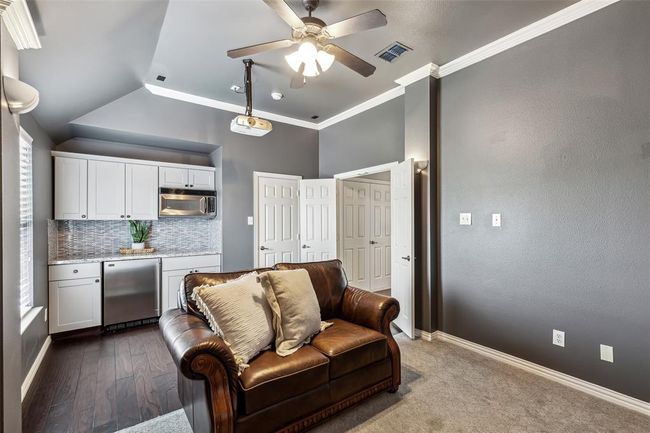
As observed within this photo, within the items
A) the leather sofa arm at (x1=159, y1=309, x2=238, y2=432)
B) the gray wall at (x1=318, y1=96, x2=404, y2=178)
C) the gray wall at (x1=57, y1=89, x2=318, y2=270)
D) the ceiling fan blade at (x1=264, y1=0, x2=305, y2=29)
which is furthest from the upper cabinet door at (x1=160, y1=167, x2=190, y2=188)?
the leather sofa arm at (x1=159, y1=309, x2=238, y2=432)

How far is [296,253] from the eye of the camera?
490 centimetres

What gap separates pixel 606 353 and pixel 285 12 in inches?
129

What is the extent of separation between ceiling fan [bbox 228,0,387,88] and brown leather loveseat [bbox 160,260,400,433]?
161cm

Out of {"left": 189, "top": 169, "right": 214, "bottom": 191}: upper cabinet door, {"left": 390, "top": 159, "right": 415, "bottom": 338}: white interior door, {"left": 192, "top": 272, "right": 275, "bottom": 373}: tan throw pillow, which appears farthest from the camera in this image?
{"left": 189, "top": 169, "right": 214, "bottom": 191}: upper cabinet door

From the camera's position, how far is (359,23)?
192cm

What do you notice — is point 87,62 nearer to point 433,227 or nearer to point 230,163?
point 230,163

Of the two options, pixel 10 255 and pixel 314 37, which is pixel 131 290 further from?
pixel 314 37

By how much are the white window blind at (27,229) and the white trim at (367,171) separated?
11.5 feet

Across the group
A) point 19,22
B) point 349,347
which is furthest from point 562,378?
point 19,22

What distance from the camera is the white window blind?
260 centimetres

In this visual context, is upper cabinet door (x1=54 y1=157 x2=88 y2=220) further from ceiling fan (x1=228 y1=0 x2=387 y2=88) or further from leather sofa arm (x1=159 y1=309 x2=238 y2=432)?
leather sofa arm (x1=159 y1=309 x2=238 y2=432)

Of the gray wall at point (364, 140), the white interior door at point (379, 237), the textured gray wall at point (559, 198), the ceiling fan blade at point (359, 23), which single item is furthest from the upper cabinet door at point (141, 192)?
the textured gray wall at point (559, 198)

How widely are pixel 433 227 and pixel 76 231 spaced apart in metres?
4.33

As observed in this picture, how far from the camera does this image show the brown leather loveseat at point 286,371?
4.99ft
